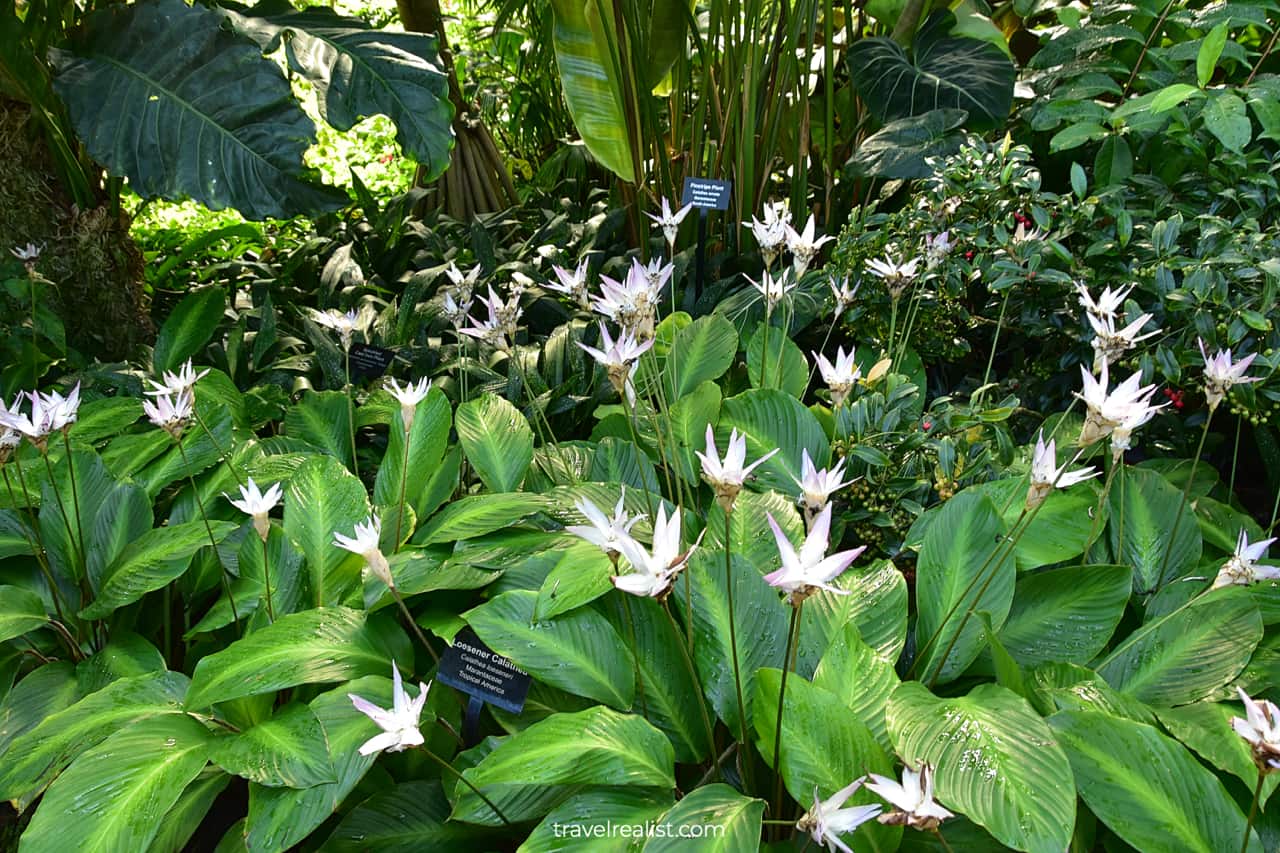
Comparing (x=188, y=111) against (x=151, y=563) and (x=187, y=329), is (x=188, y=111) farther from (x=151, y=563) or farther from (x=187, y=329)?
(x=151, y=563)

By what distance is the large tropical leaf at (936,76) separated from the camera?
232 centimetres

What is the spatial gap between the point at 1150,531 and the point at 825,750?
78cm

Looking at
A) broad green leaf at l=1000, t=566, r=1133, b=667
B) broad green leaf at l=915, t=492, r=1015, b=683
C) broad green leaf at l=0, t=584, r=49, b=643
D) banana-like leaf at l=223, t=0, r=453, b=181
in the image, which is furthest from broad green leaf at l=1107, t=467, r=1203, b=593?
broad green leaf at l=0, t=584, r=49, b=643

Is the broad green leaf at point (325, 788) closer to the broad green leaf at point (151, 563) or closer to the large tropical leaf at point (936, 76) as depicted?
the broad green leaf at point (151, 563)

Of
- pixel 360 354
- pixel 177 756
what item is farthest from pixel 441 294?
pixel 177 756

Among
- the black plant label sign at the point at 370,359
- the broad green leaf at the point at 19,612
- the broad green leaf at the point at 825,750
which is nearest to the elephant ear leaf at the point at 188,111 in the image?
the black plant label sign at the point at 370,359

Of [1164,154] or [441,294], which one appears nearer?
[1164,154]

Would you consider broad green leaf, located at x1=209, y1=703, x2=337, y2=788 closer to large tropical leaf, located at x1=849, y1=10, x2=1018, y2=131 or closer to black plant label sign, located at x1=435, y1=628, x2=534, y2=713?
black plant label sign, located at x1=435, y1=628, x2=534, y2=713

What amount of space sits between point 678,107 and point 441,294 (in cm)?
102

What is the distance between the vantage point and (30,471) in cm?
172

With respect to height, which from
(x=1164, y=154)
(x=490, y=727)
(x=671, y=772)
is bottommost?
(x=490, y=727)

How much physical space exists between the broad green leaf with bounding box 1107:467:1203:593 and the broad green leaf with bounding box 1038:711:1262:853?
0.47 m

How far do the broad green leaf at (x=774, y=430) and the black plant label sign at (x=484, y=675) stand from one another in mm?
562

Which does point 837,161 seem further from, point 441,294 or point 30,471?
point 30,471
